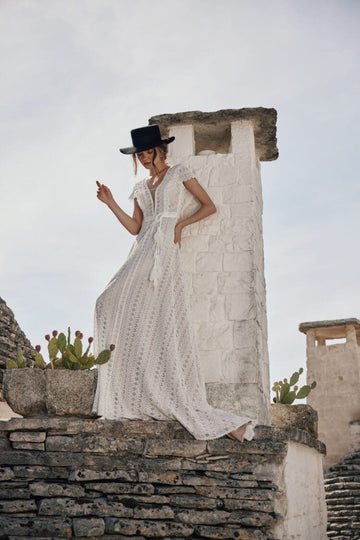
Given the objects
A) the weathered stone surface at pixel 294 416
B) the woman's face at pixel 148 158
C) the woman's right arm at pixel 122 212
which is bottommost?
the weathered stone surface at pixel 294 416

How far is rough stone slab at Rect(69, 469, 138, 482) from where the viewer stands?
159 inches

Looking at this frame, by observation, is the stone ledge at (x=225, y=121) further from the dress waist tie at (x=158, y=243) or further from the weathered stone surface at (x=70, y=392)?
the weathered stone surface at (x=70, y=392)

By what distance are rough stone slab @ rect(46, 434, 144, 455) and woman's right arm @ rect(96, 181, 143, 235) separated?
1.75 m

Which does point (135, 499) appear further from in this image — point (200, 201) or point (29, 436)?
point (200, 201)

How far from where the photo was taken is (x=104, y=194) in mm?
5082

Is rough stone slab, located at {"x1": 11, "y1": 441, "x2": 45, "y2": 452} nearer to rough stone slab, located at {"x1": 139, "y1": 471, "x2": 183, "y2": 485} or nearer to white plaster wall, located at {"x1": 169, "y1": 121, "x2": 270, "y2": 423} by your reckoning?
rough stone slab, located at {"x1": 139, "y1": 471, "x2": 183, "y2": 485}

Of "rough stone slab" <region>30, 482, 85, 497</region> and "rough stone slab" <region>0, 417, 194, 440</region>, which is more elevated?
"rough stone slab" <region>0, 417, 194, 440</region>

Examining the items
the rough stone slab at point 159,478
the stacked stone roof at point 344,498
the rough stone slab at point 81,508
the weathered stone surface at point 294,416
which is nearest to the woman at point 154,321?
the rough stone slab at point 159,478

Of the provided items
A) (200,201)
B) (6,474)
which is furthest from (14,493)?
(200,201)

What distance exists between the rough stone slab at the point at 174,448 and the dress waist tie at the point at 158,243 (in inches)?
46.1

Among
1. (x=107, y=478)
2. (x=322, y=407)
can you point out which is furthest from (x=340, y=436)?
(x=107, y=478)

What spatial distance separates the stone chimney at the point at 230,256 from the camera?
4902 mm

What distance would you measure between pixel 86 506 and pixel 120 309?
1451mm

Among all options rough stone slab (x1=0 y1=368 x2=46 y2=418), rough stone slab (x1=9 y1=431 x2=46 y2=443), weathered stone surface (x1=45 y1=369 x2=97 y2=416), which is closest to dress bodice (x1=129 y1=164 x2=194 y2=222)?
weathered stone surface (x1=45 y1=369 x2=97 y2=416)
